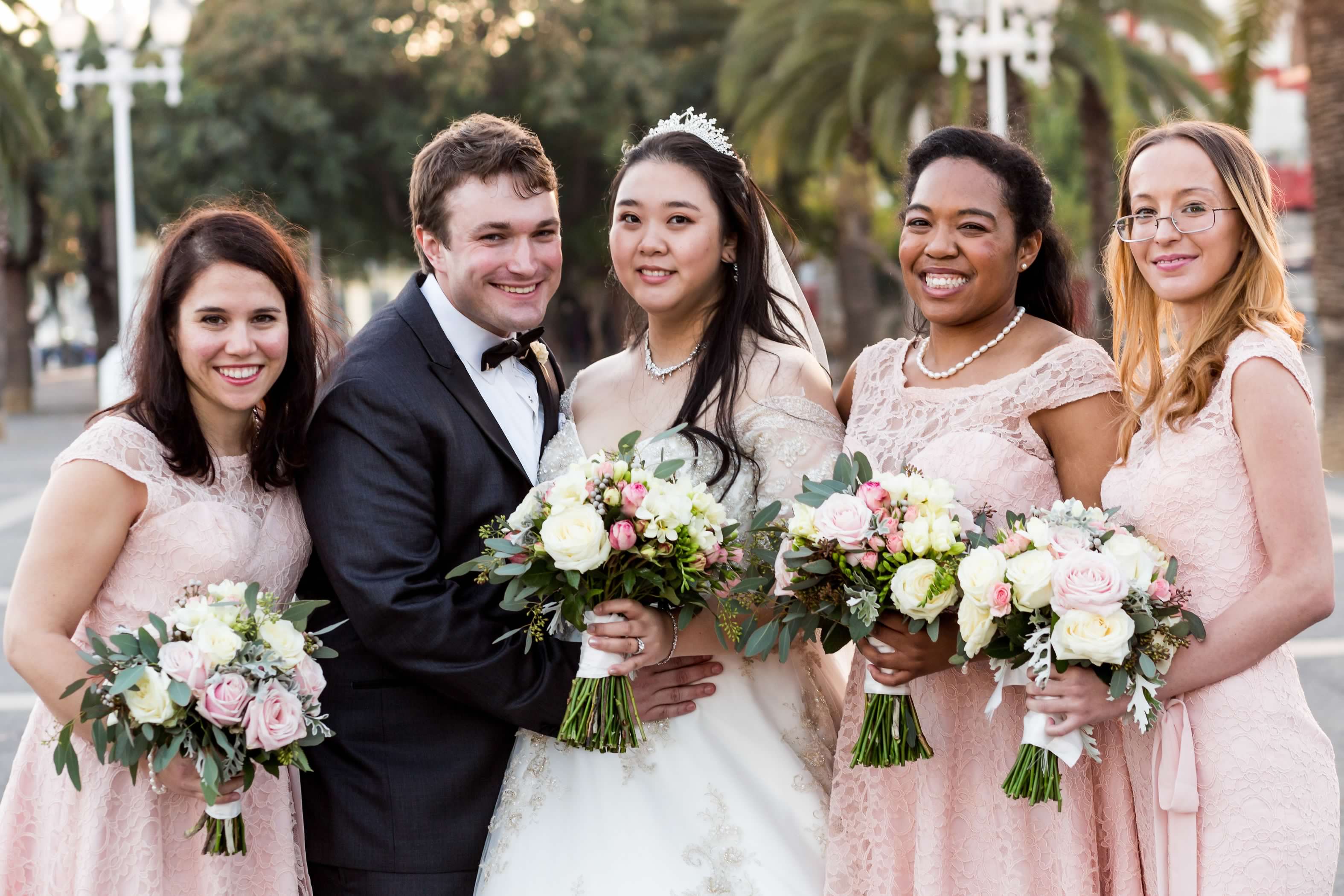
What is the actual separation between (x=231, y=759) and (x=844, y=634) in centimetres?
141

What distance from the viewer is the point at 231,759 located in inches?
120

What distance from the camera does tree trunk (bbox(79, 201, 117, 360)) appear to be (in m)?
32.0

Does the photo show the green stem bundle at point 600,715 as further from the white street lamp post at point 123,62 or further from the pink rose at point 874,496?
the white street lamp post at point 123,62

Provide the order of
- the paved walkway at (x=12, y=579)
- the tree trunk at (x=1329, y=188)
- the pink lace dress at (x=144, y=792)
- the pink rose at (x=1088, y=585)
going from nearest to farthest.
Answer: the pink rose at (x=1088, y=585)
the pink lace dress at (x=144, y=792)
the paved walkway at (x=12, y=579)
the tree trunk at (x=1329, y=188)

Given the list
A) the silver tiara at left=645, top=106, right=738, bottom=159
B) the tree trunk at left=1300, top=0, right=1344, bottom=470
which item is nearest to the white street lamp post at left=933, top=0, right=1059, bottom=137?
the tree trunk at left=1300, top=0, right=1344, bottom=470

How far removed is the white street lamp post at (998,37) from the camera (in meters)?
15.7

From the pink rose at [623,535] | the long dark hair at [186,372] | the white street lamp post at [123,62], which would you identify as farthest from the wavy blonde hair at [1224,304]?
the white street lamp post at [123,62]

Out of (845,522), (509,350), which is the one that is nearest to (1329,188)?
(509,350)

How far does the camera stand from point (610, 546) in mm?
3084

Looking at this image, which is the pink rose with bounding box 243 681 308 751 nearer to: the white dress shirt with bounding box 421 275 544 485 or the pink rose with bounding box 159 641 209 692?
the pink rose with bounding box 159 641 209 692

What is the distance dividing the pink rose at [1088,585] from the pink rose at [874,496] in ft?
1.31

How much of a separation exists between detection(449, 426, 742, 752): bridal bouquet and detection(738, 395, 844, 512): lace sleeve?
32 cm

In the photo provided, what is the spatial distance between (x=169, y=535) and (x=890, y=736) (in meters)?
1.81

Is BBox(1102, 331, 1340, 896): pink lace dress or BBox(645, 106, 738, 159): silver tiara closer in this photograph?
BBox(1102, 331, 1340, 896): pink lace dress
